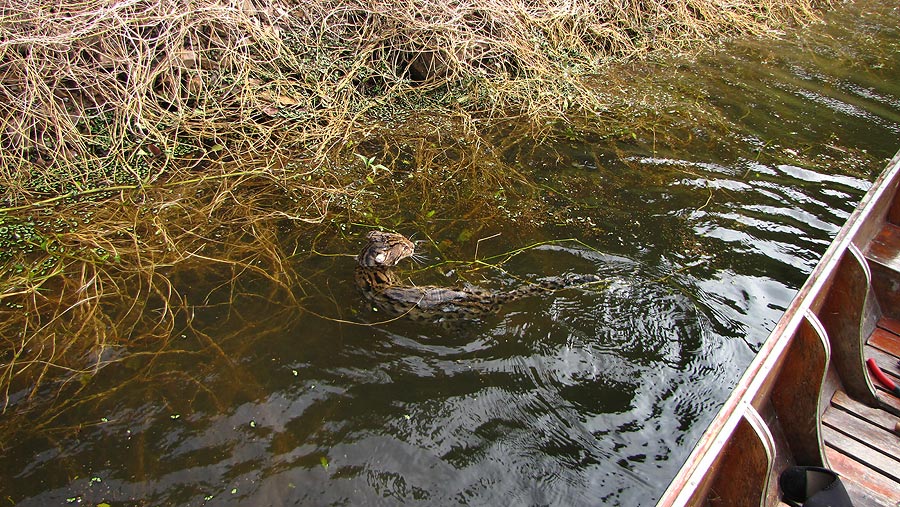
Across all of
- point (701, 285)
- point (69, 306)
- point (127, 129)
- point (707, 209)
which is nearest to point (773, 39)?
point (707, 209)

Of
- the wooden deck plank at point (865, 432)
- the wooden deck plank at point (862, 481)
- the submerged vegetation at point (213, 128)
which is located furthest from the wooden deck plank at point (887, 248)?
the submerged vegetation at point (213, 128)

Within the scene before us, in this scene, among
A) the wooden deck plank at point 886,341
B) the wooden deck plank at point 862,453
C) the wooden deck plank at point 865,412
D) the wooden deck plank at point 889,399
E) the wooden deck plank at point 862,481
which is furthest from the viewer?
the wooden deck plank at point 886,341

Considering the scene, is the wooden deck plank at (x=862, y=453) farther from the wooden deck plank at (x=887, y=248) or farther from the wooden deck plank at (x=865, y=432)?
the wooden deck plank at (x=887, y=248)

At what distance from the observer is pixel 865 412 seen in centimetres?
370

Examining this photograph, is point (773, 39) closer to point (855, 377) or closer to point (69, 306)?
point (855, 377)

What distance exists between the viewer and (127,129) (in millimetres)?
5992

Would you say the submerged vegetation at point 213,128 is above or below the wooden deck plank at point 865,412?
below

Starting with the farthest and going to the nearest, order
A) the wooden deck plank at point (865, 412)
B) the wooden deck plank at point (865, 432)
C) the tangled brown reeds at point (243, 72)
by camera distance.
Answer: the tangled brown reeds at point (243, 72) < the wooden deck plank at point (865, 412) < the wooden deck plank at point (865, 432)

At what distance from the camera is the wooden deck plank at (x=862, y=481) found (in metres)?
3.11

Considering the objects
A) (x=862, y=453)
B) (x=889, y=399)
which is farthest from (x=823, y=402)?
(x=889, y=399)

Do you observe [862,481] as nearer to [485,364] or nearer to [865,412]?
[865,412]

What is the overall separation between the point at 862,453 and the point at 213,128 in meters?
6.30

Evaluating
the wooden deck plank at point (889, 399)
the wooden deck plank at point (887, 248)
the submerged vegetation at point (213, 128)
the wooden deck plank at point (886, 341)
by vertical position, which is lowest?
the submerged vegetation at point (213, 128)

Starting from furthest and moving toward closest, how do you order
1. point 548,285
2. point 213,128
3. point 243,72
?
1. point 243,72
2. point 213,128
3. point 548,285
